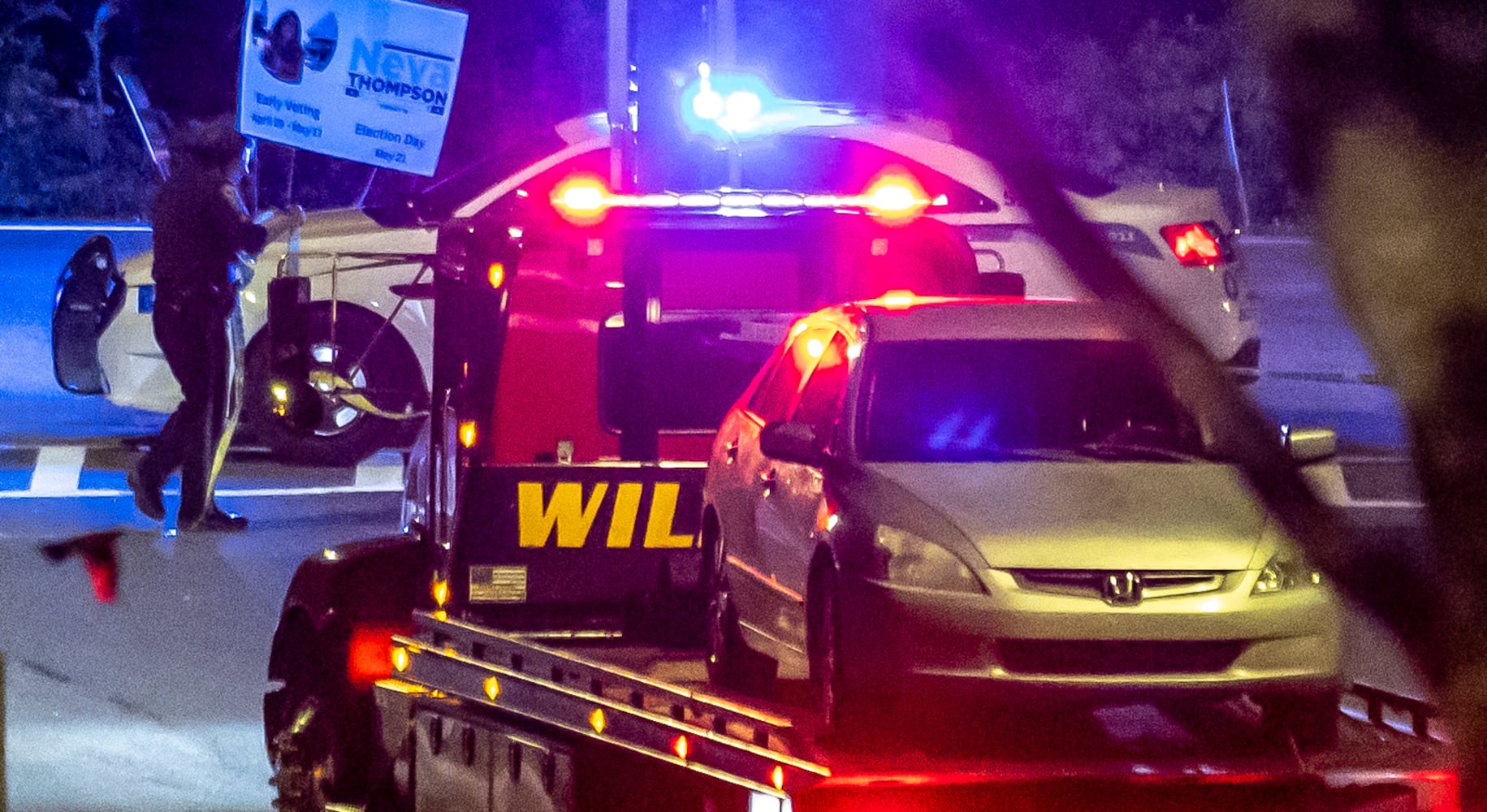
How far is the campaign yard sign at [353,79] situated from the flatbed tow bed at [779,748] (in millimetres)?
7863

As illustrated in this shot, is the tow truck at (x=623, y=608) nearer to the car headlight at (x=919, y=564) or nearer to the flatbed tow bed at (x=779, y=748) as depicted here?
the flatbed tow bed at (x=779, y=748)

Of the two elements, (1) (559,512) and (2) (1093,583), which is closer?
(2) (1093,583)

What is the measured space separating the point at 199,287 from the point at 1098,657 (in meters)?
8.12

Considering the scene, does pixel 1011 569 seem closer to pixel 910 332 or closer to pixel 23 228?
pixel 910 332

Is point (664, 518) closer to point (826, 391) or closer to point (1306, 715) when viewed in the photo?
point (826, 391)

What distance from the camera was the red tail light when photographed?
1327 centimetres

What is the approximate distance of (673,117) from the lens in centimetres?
658

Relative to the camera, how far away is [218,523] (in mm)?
12531

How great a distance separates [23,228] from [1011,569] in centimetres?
1222

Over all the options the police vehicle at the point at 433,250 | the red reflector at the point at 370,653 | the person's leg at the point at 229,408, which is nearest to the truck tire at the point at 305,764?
the red reflector at the point at 370,653

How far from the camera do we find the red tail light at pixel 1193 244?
1327 centimetres

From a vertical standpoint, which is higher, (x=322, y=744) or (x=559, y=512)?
(x=559, y=512)

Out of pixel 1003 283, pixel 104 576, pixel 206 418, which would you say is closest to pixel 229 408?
pixel 206 418

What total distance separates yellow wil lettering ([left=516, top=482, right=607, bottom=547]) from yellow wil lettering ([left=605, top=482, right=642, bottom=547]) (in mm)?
64
